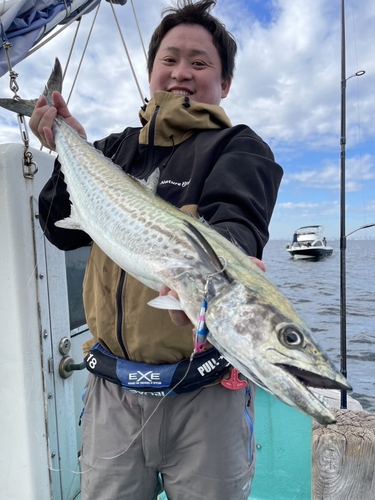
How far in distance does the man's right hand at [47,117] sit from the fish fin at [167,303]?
1427 millimetres

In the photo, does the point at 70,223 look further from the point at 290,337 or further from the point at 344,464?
the point at 344,464

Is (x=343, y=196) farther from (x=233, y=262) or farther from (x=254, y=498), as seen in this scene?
(x=233, y=262)

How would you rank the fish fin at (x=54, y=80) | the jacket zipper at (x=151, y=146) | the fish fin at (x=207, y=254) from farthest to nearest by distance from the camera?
the fish fin at (x=54, y=80), the jacket zipper at (x=151, y=146), the fish fin at (x=207, y=254)

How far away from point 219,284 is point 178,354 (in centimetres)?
58

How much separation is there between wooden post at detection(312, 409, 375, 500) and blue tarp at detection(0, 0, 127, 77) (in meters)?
3.20

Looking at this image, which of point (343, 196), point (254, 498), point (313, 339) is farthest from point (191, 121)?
point (343, 196)

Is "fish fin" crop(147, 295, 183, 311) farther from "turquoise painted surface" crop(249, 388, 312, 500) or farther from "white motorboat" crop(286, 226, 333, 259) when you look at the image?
"white motorboat" crop(286, 226, 333, 259)

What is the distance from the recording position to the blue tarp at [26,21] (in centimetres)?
272

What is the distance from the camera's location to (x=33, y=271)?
97.8 inches

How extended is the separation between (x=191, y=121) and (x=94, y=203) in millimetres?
659

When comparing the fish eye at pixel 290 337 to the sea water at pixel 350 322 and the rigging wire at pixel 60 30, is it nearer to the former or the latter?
the sea water at pixel 350 322

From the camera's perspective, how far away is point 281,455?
11.2 feet

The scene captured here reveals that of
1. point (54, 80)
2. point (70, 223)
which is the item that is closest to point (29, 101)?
point (54, 80)

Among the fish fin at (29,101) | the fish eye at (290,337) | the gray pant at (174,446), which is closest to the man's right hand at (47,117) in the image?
the fish fin at (29,101)
